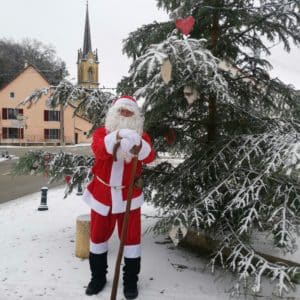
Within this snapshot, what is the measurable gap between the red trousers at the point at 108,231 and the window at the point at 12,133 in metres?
47.3

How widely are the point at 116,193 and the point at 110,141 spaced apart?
532 millimetres

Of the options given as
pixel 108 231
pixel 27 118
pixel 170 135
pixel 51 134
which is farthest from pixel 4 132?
pixel 108 231

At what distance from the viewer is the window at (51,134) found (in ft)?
163

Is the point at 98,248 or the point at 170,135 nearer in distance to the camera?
the point at 98,248

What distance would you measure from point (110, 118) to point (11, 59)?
68.3 metres

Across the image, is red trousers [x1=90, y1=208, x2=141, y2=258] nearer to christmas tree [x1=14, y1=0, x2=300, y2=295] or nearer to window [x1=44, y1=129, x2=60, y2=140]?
christmas tree [x1=14, y1=0, x2=300, y2=295]

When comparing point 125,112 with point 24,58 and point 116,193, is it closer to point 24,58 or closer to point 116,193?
point 116,193

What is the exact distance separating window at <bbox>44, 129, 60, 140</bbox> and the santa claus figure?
47.3 meters

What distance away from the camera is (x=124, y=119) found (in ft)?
12.1

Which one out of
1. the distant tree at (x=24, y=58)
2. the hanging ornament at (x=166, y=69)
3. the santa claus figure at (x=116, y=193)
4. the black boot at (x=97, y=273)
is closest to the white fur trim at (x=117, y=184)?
the santa claus figure at (x=116, y=193)

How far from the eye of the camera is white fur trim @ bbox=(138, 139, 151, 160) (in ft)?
11.9

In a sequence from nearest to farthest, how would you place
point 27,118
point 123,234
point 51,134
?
1. point 123,234
2. point 27,118
3. point 51,134

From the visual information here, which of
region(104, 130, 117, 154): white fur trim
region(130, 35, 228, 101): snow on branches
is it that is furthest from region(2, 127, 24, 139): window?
region(130, 35, 228, 101): snow on branches

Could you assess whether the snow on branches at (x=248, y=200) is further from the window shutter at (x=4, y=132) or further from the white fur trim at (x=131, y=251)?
the window shutter at (x=4, y=132)
